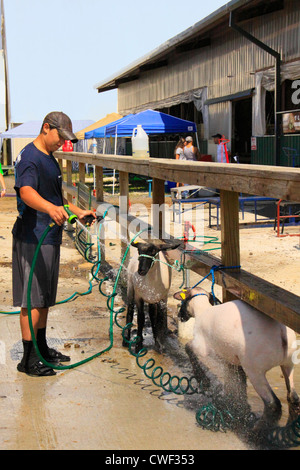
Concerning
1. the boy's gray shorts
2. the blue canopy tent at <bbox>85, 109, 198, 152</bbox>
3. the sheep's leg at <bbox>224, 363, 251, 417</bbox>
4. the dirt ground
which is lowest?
the dirt ground

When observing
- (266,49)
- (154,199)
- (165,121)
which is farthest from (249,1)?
(154,199)

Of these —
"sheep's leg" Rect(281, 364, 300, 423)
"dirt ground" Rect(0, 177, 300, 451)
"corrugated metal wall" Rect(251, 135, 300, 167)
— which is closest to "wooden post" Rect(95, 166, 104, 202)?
"dirt ground" Rect(0, 177, 300, 451)

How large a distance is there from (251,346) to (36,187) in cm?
198

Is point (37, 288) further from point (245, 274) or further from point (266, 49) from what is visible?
point (266, 49)

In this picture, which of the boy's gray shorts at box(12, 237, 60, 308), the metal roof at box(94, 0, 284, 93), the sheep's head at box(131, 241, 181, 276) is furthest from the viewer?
the metal roof at box(94, 0, 284, 93)

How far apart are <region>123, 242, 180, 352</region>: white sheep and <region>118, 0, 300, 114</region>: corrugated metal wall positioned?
9.47m

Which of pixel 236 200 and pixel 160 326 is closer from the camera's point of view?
pixel 236 200

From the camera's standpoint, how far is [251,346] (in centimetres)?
323

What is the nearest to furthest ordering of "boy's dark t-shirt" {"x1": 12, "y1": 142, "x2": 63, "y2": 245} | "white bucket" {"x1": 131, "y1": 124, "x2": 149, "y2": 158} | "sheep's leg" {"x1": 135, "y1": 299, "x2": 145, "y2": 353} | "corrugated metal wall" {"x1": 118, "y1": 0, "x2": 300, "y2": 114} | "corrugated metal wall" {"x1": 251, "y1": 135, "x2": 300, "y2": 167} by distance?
"boy's dark t-shirt" {"x1": 12, "y1": 142, "x2": 63, "y2": 245} → "sheep's leg" {"x1": 135, "y1": 299, "x2": 145, "y2": 353} → "white bucket" {"x1": 131, "y1": 124, "x2": 149, "y2": 158} → "corrugated metal wall" {"x1": 251, "y1": 135, "x2": 300, "y2": 167} → "corrugated metal wall" {"x1": 118, "y1": 0, "x2": 300, "y2": 114}

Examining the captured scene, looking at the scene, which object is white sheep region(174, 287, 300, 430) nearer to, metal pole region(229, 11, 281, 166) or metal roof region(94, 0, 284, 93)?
metal pole region(229, 11, 281, 166)

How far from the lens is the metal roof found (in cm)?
1376

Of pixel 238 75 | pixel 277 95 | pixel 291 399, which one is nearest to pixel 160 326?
pixel 291 399

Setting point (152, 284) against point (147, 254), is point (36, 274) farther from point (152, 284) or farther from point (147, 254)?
point (152, 284)

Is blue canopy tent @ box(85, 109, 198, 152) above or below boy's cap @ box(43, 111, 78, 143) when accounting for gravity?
above
